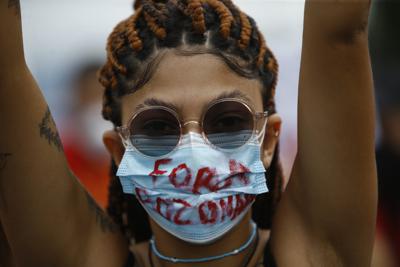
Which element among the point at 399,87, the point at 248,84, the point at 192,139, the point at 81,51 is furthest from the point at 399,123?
the point at 81,51

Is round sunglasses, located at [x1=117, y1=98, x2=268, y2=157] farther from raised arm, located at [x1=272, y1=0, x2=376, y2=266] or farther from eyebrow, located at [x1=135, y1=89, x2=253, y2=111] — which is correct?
raised arm, located at [x1=272, y1=0, x2=376, y2=266]

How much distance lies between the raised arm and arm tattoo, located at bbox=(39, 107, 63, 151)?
848mm

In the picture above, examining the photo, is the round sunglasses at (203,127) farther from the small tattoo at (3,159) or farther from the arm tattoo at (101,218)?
the small tattoo at (3,159)

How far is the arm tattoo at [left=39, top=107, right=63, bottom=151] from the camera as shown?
85.1 inches

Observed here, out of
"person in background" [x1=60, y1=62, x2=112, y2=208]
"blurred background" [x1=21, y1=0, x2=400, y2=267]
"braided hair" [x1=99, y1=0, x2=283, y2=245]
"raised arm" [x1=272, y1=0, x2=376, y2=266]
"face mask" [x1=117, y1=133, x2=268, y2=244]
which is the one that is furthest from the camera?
"person in background" [x1=60, y1=62, x2=112, y2=208]

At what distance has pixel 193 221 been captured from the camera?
2143 mm

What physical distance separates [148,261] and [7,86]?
0.84 meters

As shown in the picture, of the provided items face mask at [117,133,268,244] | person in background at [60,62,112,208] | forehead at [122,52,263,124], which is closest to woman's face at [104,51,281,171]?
forehead at [122,52,263,124]

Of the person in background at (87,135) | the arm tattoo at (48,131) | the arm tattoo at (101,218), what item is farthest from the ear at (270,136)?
the person in background at (87,135)

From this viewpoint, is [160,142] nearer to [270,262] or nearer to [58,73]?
[270,262]

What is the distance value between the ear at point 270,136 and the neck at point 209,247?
0.23m

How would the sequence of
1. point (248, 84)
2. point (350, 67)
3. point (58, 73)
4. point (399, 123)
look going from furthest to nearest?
point (58, 73), point (399, 123), point (248, 84), point (350, 67)

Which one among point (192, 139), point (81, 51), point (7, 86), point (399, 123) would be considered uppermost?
point (7, 86)

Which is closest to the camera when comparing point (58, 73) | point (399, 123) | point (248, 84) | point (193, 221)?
point (193, 221)
